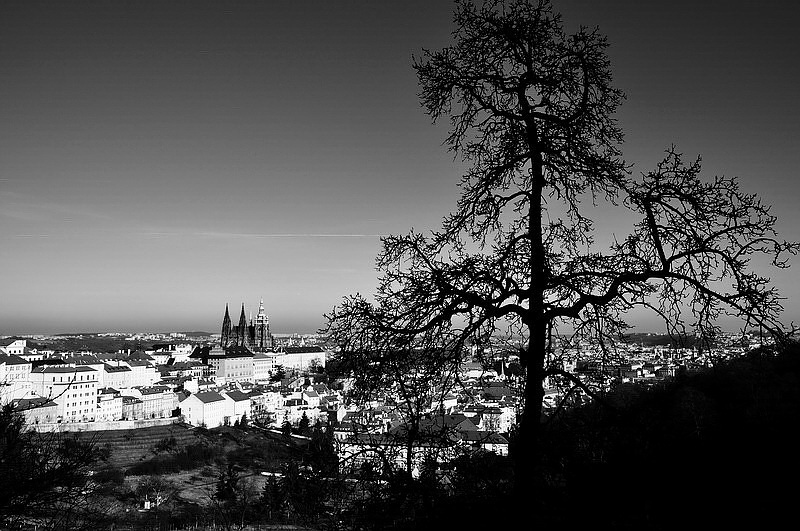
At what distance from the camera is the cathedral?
14738 cm

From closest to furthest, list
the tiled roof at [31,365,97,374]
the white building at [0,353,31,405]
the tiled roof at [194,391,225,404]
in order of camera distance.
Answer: the white building at [0,353,31,405] < the tiled roof at [31,365,97,374] < the tiled roof at [194,391,225,404]

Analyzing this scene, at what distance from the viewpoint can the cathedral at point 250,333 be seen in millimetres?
147375

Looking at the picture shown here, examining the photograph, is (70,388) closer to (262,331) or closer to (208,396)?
(208,396)

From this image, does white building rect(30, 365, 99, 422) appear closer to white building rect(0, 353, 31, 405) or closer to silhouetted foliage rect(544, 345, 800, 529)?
white building rect(0, 353, 31, 405)

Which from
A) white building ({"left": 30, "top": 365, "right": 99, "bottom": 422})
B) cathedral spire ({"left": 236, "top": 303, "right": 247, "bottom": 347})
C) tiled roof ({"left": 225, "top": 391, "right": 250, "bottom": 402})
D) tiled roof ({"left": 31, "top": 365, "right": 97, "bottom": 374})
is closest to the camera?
white building ({"left": 30, "top": 365, "right": 99, "bottom": 422})

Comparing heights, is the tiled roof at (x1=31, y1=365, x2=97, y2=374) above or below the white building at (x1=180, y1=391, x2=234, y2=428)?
above

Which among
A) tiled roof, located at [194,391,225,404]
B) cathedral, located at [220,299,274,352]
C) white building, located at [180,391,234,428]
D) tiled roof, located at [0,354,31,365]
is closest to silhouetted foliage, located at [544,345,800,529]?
white building, located at [180,391,234,428]

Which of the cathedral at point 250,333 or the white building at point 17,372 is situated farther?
the cathedral at point 250,333

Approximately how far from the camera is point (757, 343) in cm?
329

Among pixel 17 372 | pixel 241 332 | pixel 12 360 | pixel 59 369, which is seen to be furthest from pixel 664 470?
pixel 241 332

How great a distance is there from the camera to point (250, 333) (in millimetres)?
150500

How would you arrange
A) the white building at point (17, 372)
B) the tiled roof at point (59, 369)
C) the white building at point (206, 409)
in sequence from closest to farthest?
the white building at point (17, 372), the white building at point (206, 409), the tiled roof at point (59, 369)

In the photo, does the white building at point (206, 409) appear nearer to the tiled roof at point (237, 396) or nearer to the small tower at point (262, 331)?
the tiled roof at point (237, 396)

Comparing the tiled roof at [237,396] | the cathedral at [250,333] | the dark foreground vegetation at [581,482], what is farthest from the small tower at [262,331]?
the dark foreground vegetation at [581,482]
